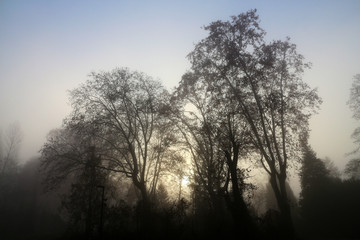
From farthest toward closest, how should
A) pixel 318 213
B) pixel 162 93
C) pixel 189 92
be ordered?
pixel 318 213, pixel 162 93, pixel 189 92

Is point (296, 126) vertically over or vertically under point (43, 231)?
over

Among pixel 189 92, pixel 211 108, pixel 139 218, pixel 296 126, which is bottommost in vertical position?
pixel 139 218

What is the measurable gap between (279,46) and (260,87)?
356 centimetres

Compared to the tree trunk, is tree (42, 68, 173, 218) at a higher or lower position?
higher

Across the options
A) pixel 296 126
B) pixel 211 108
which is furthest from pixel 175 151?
pixel 296 126

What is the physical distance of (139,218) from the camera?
676 inches

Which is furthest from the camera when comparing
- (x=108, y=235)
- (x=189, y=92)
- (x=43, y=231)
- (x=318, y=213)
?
(x=43, y=231)

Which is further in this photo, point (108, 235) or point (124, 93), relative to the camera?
point (124, 93)

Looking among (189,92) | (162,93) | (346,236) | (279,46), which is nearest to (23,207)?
(162,93)

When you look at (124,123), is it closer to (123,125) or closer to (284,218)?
(123,125)

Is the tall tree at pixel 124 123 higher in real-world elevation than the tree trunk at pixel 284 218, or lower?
higher

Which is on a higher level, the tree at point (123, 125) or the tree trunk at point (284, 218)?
the tree at point (123, 125)

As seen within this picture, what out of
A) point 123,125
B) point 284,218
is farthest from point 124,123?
point 284,218

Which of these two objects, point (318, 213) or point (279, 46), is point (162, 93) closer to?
point (279, 46)
